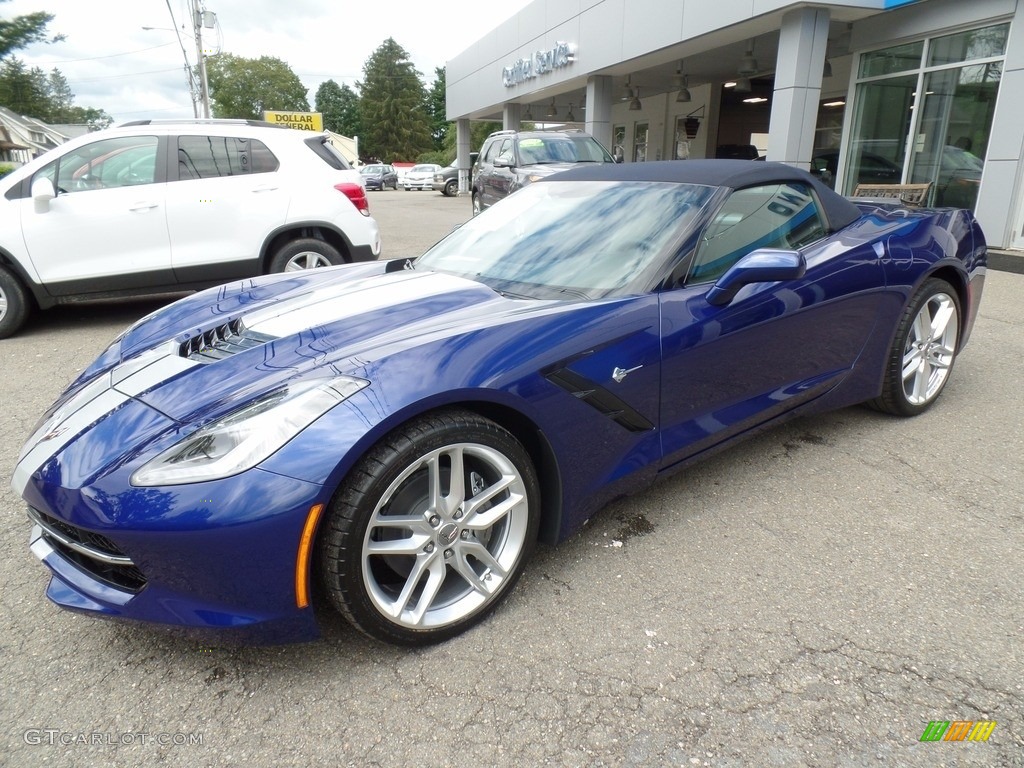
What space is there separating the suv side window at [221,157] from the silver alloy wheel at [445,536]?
16.5ft

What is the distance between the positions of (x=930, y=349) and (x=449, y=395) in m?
2.95

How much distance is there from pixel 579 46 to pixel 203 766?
60.5 ft

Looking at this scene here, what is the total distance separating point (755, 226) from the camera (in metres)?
2.84

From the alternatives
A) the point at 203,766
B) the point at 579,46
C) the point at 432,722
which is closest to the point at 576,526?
the point at 432,722

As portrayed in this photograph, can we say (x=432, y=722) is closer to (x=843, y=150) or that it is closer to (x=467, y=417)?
(x=467, y=417)

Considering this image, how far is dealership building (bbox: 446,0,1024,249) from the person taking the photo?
8727 mm

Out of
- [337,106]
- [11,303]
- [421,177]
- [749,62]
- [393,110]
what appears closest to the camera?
[11,303]

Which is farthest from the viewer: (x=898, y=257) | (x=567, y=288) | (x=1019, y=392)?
(x=1019, y=392)

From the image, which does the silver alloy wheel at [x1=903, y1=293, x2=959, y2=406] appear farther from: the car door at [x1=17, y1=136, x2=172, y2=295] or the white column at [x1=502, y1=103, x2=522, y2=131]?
the white column at [x1=502, y1=103, x2=522, y2=131]

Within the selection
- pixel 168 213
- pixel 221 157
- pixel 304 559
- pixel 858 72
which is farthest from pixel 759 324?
pixel 858 72

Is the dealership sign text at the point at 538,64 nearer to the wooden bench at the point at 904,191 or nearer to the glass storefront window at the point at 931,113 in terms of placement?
the glass storefront window at the point at 931,113

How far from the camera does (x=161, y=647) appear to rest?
2.02m

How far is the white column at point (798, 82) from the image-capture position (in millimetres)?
10133

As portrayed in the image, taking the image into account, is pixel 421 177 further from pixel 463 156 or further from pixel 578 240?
pixel 578 240
